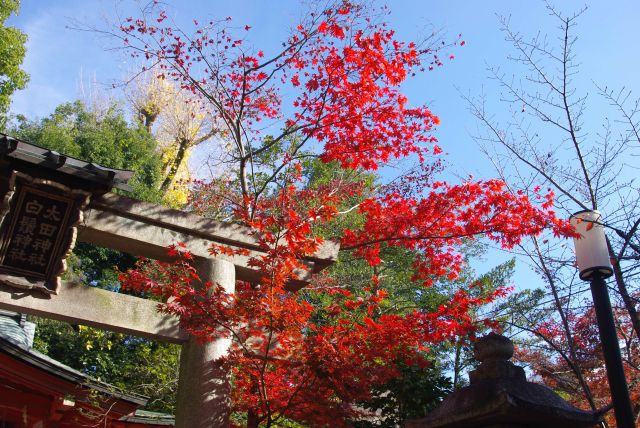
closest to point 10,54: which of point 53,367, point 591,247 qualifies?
point 53,367

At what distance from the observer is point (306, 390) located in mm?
6273

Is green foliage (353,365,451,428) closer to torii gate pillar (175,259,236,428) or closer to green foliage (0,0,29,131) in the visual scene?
torii gate pillar (175,259,236,428)

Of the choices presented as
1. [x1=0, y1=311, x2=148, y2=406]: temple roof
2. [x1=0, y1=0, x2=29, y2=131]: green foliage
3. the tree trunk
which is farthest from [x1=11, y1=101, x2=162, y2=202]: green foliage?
[x1=0, y1=311, x2=148, y2=406]: temple roof

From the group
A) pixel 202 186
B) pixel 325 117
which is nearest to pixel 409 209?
pixel 325 117

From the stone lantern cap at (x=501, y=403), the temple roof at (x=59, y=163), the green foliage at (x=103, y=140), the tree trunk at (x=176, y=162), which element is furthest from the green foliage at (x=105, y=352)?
the stone lantern cap at (x=501, y=403)

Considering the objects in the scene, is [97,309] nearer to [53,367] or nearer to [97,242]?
[97,242]

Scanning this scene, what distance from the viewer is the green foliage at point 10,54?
15.4m

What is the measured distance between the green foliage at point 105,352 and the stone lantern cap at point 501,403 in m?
11.1

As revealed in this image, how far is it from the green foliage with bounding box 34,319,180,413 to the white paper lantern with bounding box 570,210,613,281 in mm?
11309

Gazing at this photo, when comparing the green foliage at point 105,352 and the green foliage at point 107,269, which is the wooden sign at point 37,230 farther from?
the green foliage at point 105,352

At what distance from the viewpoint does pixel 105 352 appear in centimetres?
1514

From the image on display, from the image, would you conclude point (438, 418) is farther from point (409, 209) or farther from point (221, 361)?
point (409, 209)

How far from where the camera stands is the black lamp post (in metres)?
3.67

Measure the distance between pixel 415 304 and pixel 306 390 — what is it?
13.3 m
